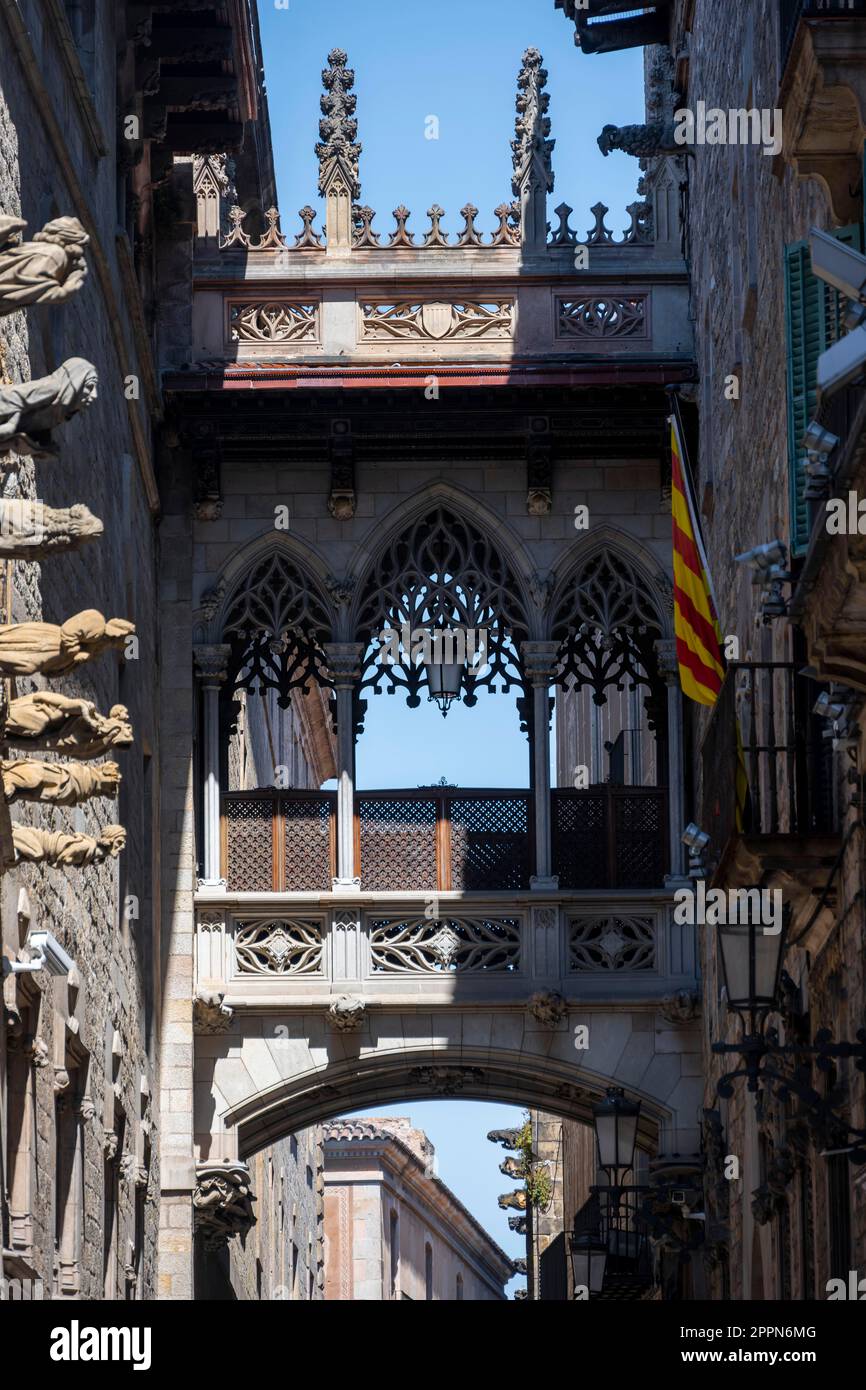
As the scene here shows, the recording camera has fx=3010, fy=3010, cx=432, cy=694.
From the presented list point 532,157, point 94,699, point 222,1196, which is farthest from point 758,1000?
point 532,157

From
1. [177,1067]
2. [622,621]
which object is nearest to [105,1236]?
[177,1067]

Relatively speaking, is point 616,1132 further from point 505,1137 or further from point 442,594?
point 505,1137

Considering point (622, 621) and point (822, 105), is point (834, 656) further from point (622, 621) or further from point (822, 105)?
point (622, 621)

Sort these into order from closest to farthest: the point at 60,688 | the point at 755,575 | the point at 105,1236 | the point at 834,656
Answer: the point at 834,656 < the point at 755,575 < the point at 60,688 < the point at 105,1236

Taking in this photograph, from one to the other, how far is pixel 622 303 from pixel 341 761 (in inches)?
165

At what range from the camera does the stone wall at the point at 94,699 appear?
14875 millimetres

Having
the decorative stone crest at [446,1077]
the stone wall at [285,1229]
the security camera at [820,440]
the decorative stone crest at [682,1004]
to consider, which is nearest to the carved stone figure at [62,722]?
the security camera at [820,440]

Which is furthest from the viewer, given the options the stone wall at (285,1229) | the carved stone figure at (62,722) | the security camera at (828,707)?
the stone wall at (285,1229)

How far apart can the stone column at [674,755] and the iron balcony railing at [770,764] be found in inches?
211

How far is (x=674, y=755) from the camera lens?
22812mm

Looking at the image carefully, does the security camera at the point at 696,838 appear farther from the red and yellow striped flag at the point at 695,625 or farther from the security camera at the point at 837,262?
the security camera at the point at 837,262

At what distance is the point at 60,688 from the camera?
652 inches

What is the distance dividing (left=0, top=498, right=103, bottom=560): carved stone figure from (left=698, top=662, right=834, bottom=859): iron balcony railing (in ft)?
13.3

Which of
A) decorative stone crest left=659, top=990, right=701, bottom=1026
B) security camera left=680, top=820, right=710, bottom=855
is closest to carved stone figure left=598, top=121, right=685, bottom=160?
decorative stone crest left=659, top=990, right=701, bottom=1026
